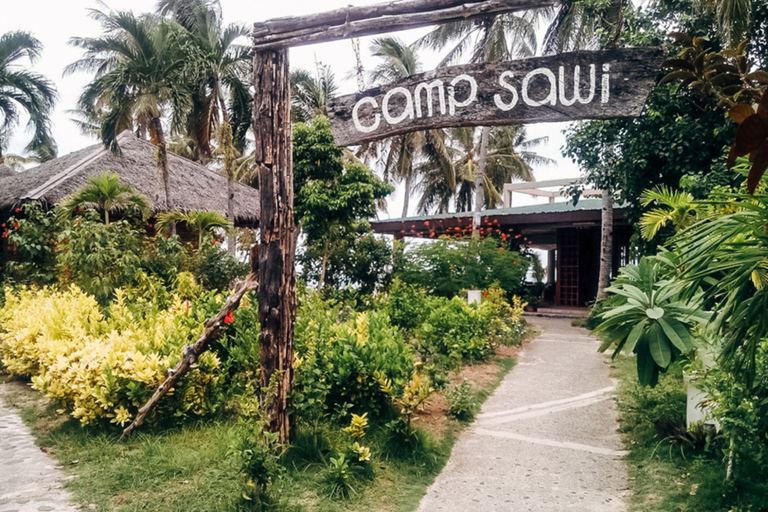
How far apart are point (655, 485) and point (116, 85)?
1213cm

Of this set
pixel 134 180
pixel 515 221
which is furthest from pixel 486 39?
pixel 134 180

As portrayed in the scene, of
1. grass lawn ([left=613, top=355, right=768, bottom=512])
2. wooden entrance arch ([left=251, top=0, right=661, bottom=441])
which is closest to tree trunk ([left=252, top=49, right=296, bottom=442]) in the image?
wooden entrance arch ([left=251, top=0, right=661, bottom=441])

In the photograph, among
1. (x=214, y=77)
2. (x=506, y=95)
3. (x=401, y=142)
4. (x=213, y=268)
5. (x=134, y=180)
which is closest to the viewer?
(x=506, y=95)

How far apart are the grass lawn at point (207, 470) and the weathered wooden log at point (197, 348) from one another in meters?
0.19

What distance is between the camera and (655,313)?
2770mm

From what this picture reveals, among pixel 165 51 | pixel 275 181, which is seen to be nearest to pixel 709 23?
pixel 275 181

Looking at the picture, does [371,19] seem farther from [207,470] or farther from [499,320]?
[499,320]

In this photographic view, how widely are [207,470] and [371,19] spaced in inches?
122

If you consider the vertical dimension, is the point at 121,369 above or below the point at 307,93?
below

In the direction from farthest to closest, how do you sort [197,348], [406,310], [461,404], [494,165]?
1. [494,165]
2. [406,310]
3. [461,404]
4. [197,348]

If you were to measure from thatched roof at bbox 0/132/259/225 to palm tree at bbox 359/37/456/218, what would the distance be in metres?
6.27

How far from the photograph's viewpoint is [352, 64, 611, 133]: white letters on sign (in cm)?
320

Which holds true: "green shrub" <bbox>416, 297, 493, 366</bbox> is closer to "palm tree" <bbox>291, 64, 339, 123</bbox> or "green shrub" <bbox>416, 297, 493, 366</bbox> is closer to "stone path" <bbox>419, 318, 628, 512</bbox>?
"stone path" <bbox>419, 318, 628, 512</bbox>

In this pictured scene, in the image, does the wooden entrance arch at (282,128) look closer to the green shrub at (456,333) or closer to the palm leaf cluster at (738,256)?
the palm leaf cluster at (738,256)
